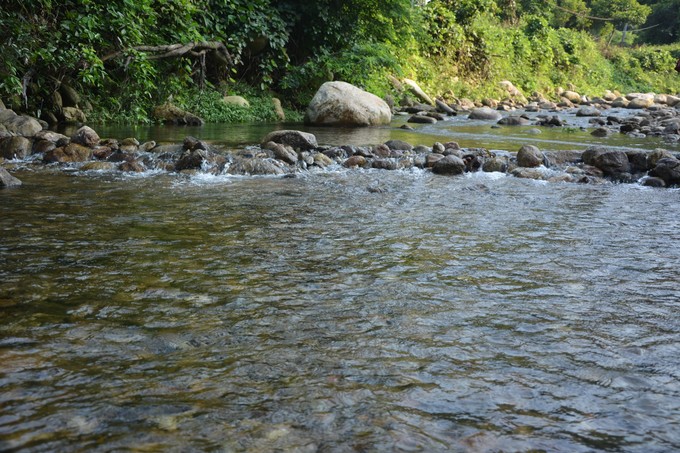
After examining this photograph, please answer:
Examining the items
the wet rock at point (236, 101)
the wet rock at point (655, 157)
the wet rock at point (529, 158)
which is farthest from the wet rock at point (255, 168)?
the wet rock at point (236, 101)

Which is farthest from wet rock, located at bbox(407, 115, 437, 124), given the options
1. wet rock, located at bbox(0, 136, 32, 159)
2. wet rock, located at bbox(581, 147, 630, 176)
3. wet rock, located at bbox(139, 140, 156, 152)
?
wet rock, located at bbox(0, 136, 32, 159)

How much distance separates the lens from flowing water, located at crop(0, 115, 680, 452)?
1800mm

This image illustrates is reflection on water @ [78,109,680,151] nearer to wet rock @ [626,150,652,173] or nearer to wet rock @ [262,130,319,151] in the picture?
wet rock @ [262,130,319,151]

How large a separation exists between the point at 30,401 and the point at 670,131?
12897 mm

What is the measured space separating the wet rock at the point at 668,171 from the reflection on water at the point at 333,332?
2422mm

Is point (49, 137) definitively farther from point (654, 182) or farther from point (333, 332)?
point (654, 182)

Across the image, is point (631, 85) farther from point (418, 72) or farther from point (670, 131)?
point (670, 131)

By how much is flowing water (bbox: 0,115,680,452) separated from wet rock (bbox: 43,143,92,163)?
8.65 feet

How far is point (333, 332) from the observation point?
248 cm

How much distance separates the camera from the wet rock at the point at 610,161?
23.9 feet

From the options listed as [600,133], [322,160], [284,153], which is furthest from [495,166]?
[600,133]

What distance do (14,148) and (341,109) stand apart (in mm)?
6596

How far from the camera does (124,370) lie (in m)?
2.10

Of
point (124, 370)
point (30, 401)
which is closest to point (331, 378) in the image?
point (124, 370)
